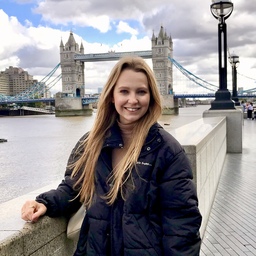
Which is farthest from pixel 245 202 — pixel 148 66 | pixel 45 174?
pixel 45 174

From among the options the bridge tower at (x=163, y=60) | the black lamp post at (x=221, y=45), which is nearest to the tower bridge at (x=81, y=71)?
the bridge tower at (x=163, y=60)

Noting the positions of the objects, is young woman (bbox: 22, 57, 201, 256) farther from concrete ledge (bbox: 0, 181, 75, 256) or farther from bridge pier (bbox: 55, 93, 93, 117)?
bridge pier (bbox: 55, 93, 93, 117)

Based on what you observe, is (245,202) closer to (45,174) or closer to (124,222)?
(124,222)

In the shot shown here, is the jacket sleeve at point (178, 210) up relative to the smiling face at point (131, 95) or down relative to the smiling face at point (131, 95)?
down

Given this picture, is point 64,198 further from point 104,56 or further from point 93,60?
point 93,60

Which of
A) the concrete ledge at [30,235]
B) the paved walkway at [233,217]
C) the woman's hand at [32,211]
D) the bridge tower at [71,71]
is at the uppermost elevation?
the bridge tower at [71,71]

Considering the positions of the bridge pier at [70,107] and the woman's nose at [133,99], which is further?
the bridge pier at [70,107]

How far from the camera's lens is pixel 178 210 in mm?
1137

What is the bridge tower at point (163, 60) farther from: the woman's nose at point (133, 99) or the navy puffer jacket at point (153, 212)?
the navy puffer jacket at point (153, 212)

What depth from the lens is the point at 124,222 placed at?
1130 millimetres

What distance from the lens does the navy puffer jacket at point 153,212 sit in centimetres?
112

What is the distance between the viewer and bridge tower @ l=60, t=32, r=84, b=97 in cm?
6438

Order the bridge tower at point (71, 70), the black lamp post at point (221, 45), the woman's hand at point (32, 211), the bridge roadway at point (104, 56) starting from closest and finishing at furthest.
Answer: the woman's hand at point (32, 211), the black lamp post at point (221, 45), the bridge roadway at point (104, 56), the bridge tower at point (71, 70)

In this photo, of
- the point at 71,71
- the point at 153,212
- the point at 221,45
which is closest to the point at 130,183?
the point at 153,212
